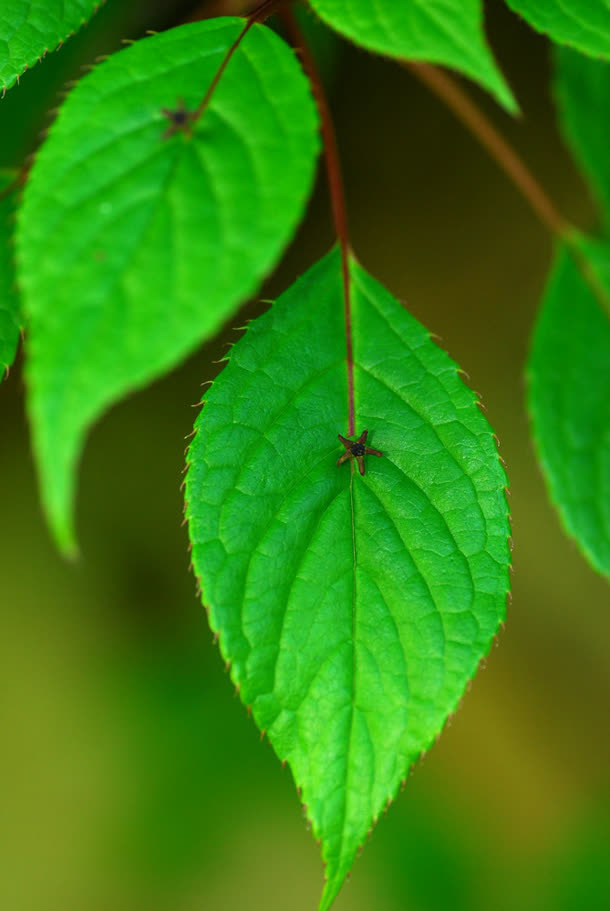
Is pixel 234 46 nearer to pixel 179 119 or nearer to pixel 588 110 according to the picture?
pixel 179 119

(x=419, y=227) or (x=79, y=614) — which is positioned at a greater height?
(x=419, y=227)

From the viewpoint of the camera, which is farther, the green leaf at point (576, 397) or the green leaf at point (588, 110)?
the green leaf at point (588, 110)

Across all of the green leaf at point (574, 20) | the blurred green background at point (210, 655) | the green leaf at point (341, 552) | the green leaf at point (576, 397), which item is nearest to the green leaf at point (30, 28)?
the green leaf at point (341, 552)

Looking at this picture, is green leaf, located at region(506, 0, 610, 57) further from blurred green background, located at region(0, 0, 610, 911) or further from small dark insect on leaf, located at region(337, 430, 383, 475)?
blurred green background, located at region(0, 0, 610, 911)

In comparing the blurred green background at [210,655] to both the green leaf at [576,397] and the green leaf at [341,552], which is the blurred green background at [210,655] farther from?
the green leaf at [341,552]

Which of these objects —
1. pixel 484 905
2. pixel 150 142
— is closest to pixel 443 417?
pixel 150 142

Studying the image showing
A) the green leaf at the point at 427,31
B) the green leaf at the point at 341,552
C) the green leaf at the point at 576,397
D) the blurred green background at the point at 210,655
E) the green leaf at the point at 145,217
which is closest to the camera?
the green leaf at the point at 145,217

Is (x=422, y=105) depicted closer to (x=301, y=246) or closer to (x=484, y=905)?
(x=301, y=246)
